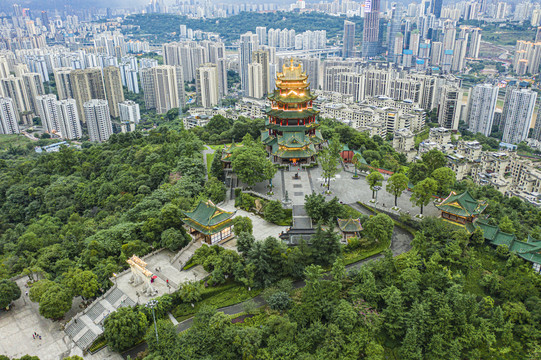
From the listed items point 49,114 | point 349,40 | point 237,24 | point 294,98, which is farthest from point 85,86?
point 237,24

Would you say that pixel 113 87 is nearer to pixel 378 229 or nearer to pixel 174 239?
pixel 174 239

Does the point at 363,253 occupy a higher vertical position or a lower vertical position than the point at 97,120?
higher

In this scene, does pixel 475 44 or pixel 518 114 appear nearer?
pixel 518 114

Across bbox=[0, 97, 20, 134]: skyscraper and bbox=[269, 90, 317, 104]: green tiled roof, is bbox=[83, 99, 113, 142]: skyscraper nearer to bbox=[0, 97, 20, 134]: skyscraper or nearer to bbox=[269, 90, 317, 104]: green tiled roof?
bbox=[0, 97, 20, 134]: skyscraper

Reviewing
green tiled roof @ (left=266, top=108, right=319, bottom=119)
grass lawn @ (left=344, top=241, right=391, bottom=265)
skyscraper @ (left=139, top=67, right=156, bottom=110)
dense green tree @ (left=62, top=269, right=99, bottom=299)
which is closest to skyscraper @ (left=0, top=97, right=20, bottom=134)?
skyscraper @ (left=139, top=67, right=156, bottom=110)

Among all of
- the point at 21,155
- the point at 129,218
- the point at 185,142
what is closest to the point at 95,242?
the point at 129,218

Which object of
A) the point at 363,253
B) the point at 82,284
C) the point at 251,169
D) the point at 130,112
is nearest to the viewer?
the point at 82,284

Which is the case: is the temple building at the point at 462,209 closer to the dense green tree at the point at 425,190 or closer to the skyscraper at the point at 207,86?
the dense green tree at the point at 425,190
